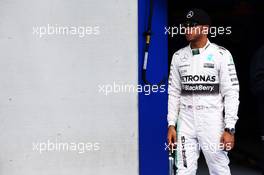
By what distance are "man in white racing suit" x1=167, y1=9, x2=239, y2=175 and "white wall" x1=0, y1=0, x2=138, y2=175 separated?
0.93 metres

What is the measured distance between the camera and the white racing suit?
4641 millimetres

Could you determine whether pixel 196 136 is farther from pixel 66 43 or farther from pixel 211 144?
pixel 66 43

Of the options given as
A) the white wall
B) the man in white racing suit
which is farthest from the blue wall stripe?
the man in white racing suit

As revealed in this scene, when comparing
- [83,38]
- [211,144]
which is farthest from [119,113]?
[211,144]

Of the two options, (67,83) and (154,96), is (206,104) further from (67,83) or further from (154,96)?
(67,83)

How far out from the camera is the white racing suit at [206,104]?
4.64 metres

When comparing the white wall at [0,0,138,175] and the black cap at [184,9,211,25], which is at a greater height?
the black cap at [184,9,211,25]

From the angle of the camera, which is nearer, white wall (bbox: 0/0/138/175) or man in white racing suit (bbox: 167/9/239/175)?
man in white racing suit (bbox: 167/9/239/175)

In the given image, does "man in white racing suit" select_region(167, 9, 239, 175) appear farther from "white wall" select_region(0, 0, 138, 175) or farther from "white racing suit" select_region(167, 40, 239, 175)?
"white wall" select_region(0, 0, 138, 175)

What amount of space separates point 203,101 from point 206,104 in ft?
0.12

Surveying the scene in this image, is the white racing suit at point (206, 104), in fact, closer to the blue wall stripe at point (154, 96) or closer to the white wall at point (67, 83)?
the blue wall stripe at point (154, 96)

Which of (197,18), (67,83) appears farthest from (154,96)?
(197,18)

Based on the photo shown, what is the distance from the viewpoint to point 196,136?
4730mm

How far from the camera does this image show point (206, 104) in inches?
184
